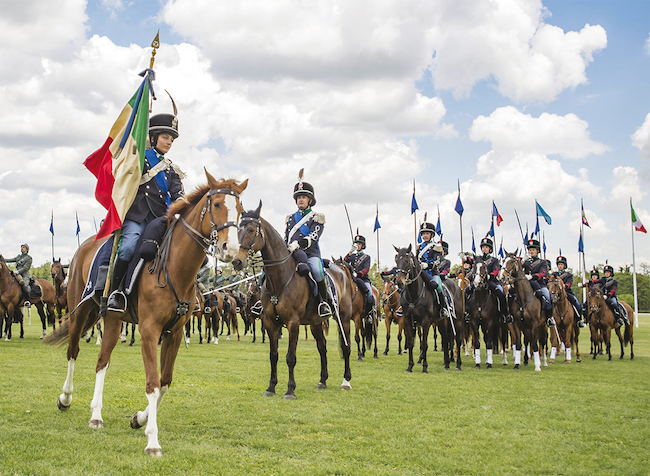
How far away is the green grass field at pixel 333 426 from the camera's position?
5.33 m

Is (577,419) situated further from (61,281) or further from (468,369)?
(61,281)

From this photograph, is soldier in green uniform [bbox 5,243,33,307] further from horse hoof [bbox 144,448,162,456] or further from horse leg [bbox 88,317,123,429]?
horse hoof [bbox 144,448,162,456]

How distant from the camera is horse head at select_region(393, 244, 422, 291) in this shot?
13.5 m

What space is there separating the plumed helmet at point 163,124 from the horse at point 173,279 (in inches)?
47.4

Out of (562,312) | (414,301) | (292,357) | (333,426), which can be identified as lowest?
(333,426)

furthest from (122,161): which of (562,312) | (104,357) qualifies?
(562,312)

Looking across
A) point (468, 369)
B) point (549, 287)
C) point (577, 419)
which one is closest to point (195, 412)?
point (577, 419)

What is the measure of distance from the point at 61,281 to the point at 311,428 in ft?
58.1

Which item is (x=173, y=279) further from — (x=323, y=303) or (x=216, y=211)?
(x=323, y=303)

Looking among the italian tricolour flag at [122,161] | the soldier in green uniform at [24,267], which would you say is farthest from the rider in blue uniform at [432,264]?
the soldier in green uniform at [24,267]

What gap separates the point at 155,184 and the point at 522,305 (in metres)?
11.3

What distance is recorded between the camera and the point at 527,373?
543 inches

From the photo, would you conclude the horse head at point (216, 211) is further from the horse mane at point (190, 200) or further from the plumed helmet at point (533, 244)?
the plumed helmet at point (533, 244)

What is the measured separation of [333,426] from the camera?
23.1ft
